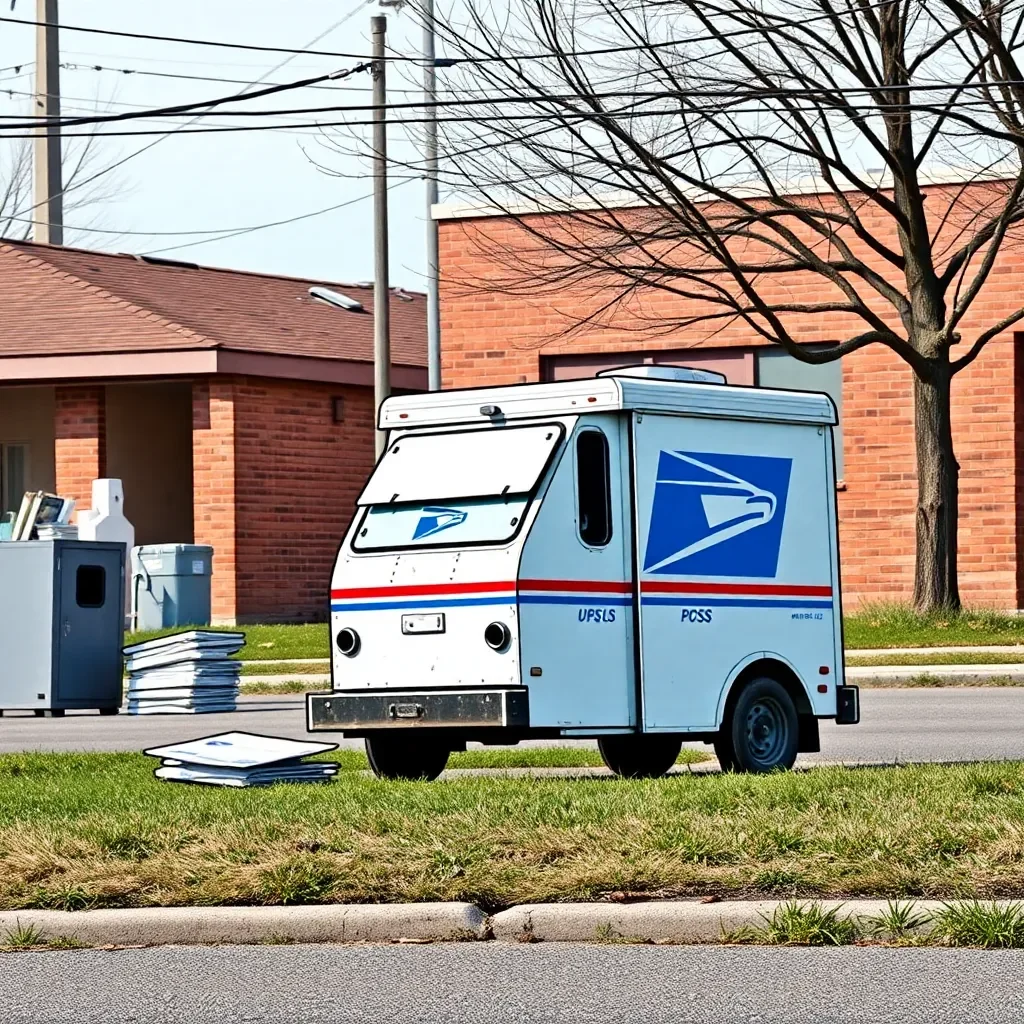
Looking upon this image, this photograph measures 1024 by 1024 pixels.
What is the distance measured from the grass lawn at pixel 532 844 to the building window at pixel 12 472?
1016 inches

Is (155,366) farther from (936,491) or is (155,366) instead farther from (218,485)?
(936,491)

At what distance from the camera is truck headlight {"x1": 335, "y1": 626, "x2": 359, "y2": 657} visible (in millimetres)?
12672

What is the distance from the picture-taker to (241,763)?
11703 millimetres

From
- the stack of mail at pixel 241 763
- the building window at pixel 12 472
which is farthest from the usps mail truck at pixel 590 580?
the building window at pixel 12 472

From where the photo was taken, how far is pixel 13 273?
34.9m

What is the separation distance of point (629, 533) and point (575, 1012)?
6.27 m

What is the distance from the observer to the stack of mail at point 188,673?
19500mm

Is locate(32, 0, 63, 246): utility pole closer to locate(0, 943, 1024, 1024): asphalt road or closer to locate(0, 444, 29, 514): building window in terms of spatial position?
locate(0, 444, 29, 514): building window

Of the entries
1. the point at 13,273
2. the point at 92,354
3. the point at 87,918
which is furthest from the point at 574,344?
the point at 87,918

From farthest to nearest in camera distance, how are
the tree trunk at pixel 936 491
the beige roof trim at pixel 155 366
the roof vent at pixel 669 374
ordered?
the beige roof trim at pixel 155 366 < the tree trunk at pixel 936 491 < the roof vent at pixel 669 374

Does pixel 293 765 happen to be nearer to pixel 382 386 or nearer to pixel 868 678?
pixel 868 678

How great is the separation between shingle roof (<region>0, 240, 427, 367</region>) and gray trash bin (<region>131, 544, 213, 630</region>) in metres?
3.33

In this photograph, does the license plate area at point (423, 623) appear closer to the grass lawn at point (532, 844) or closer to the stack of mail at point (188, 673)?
the grass lawn at point (532, 844)

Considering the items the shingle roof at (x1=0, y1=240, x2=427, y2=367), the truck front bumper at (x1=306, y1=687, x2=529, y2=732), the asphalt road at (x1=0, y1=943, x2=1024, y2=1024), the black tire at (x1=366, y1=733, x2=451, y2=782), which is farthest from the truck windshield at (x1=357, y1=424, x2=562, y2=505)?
the shingle roof at (x1=0, y1=240, x2=427, y2=367)
